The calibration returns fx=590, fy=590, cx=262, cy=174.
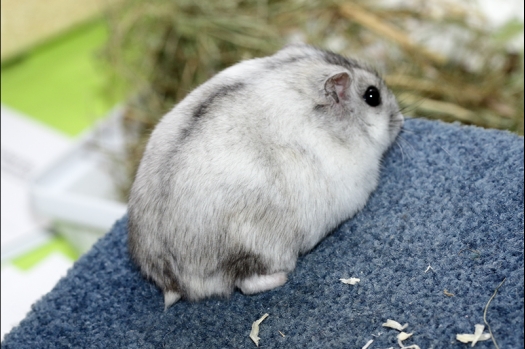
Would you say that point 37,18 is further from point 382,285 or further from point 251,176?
Answer: point 382,285

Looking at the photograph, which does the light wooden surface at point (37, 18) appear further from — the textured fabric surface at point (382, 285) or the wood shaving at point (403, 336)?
the wood shaving at point (403, 336)

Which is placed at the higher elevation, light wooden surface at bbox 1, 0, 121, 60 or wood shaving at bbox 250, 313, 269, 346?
wood shaving at bbox 250, 313, 269, 346

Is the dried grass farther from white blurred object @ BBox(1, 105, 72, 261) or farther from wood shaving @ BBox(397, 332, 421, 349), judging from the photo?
wood shaving @ BBox(397, 332, 421, 349)

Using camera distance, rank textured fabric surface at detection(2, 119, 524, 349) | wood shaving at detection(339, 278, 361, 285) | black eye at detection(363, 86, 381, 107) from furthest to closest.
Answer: black eye at detection(363, 86, 381, 107)
wood shaving at detection(339, 278, 361, 285)
textured fabric surface at detection(2, 119, 524, 349)

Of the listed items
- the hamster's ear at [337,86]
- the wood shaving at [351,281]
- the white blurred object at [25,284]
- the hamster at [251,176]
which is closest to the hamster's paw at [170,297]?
the hamster at [251,176]

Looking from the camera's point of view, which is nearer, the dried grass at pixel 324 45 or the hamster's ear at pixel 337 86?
the hamster's ear at pixel 337 86

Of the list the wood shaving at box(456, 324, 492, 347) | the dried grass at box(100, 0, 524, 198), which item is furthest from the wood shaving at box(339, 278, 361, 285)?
the dried grass at box(100, 0, 524, 198)

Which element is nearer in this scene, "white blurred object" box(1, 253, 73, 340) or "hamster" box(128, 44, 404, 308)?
"hamster" box(128, 44, 404, 308)
